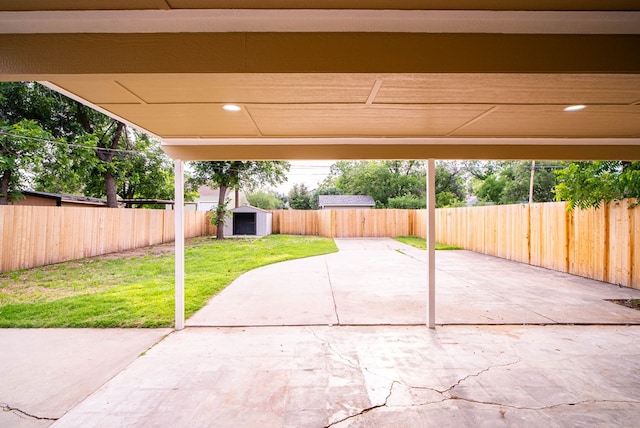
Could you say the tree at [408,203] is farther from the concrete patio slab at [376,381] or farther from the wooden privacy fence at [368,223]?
the concrete patio slab at [376,381]

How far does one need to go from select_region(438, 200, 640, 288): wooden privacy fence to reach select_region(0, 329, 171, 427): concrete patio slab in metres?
7.70

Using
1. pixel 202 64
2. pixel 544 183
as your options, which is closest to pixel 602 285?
pixel 202 64

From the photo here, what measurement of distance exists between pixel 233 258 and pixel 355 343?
268 inches

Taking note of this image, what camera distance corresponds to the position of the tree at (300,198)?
3653 cm

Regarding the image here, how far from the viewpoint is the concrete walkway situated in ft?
7.47

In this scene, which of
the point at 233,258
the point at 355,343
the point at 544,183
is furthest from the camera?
the point at 544,183

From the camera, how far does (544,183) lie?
891 inches

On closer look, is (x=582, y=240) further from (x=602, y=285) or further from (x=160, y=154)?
(x=160, y=154)

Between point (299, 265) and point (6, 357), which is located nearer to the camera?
point (6, 357)

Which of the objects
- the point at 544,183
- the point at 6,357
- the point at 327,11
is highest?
the point at 544,183

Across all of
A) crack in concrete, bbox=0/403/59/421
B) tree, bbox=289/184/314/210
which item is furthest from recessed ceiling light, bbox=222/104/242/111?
tree, bbox=289/184/314/210

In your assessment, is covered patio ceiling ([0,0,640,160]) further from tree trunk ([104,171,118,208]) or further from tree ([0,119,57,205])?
tree trunk ([104,171,118,208])

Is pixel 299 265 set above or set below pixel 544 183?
below

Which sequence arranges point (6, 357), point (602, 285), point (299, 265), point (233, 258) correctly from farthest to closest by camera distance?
1. point (233, 258)
2. point (299, 265)
3. point (602, 285)
4. point (6, 357)
